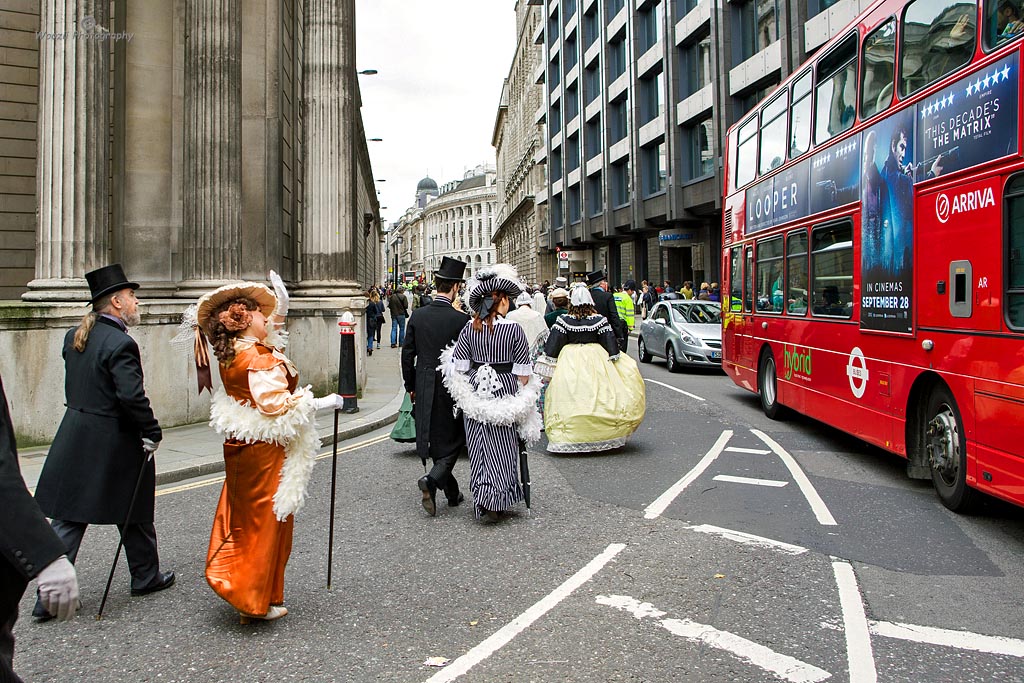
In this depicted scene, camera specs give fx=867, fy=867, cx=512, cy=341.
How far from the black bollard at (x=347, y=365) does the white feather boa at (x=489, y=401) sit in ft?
19.7

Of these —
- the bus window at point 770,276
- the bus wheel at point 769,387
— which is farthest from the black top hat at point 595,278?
the bus wheel at point 769,387

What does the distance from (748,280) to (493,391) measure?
24.3ft

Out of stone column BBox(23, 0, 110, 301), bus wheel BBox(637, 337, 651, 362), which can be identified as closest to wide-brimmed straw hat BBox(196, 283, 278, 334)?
stone column BBox(23, 0, 110, 301)

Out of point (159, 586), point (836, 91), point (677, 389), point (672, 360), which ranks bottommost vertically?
point (159, 586)

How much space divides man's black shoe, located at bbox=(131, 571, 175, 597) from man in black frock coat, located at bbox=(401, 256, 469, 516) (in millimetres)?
2019

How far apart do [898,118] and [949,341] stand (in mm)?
2171

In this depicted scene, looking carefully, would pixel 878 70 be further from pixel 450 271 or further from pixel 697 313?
pixel 697 313

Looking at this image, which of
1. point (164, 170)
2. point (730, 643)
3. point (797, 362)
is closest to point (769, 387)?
point (797, 362)

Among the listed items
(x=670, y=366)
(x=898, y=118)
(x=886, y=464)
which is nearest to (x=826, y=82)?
(x=898, y=118)

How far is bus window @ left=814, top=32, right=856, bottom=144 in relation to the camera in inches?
346

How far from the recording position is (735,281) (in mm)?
13555

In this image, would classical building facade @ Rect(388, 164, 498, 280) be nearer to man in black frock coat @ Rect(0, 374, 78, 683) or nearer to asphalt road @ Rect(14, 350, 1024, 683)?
asphalt road @ Rect(14, 350, 1024, 683)

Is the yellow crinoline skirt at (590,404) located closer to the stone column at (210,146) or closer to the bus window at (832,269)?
the bus window at (832,269)

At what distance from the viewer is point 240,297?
14.7ft
